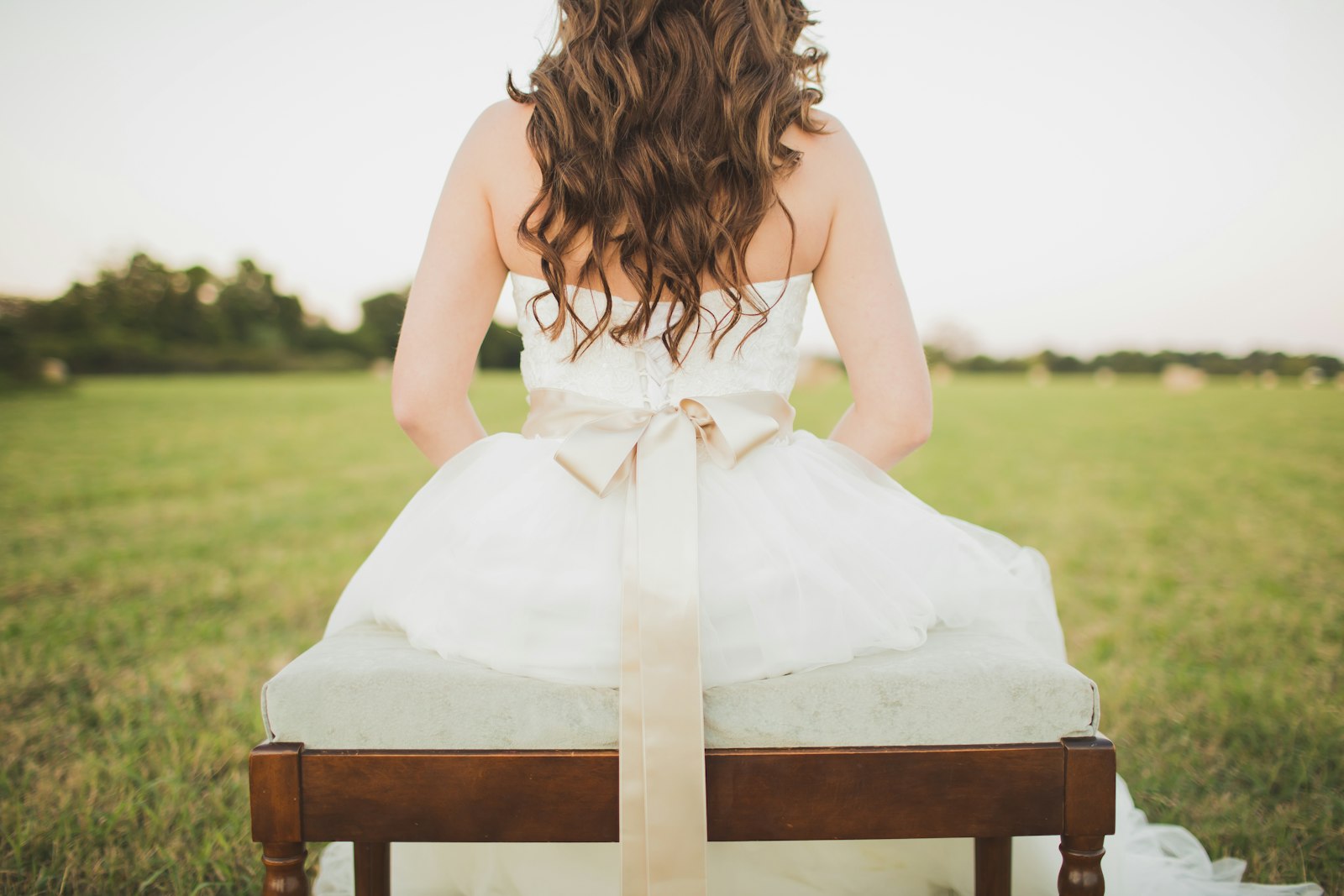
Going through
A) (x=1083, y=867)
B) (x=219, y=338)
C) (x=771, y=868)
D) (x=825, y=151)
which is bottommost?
(x=771, y=868)

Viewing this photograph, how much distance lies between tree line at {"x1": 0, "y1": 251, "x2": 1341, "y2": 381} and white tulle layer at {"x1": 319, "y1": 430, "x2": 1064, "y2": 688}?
1398cm

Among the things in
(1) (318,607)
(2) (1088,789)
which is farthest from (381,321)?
(2) (1088,789)

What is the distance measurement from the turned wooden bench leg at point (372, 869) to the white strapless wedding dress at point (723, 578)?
14 cm

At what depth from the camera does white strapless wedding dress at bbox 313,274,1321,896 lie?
1340 millimetres

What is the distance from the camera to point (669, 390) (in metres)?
1.60

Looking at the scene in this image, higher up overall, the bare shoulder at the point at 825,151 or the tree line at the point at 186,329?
the tree line at the point at 186,329

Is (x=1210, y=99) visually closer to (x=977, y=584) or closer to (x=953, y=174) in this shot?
(x=953, y=174)

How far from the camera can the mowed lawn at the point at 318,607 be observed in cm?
231

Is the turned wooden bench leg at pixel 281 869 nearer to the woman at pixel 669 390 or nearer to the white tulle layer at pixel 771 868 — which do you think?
the woman at pixel 669 390

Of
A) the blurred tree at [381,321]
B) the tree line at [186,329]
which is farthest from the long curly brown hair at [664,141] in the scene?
the blurred tree at [381,321]

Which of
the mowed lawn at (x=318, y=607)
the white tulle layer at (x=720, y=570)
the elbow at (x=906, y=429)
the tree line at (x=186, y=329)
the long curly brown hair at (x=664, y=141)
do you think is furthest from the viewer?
the tree line at (x=186, y=329)

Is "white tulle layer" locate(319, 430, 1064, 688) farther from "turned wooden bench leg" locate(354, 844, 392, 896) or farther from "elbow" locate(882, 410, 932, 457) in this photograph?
"turned wooden bench leg" locate(354, 844, 392, 896)

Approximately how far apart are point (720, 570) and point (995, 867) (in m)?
0.86

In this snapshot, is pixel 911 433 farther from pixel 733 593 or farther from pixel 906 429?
pixel 733 593
